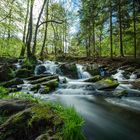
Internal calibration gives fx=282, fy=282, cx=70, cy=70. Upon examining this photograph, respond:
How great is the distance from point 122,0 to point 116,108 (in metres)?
20.6

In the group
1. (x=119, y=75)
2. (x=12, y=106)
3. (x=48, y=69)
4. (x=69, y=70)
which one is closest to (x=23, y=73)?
(x=48, y=69)

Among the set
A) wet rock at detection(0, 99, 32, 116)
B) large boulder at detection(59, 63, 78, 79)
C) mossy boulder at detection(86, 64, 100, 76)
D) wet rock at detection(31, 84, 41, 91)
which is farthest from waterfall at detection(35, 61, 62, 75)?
wet rock at detection(0, 99, 32, 116)

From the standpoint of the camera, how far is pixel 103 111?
11.5 metres

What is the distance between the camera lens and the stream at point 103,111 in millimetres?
8245

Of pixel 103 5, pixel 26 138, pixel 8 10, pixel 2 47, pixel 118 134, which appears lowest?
pixel 118 134

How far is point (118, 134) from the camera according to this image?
817cm

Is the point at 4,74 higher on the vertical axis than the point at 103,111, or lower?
higher

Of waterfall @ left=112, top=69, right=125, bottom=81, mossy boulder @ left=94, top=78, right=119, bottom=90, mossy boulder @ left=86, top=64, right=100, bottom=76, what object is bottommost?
mossy boulder @ left=94, top=78, right=119, bottom=90

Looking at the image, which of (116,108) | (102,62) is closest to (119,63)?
(102,62)

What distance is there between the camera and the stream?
8245mm

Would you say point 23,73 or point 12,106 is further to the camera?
point 23,73

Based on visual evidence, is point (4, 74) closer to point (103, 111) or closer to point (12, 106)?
point (103, 111)

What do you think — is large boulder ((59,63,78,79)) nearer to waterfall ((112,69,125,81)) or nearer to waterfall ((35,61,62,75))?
waterfall ((35,61,62,75))

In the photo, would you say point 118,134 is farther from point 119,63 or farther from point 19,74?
point 119,63
